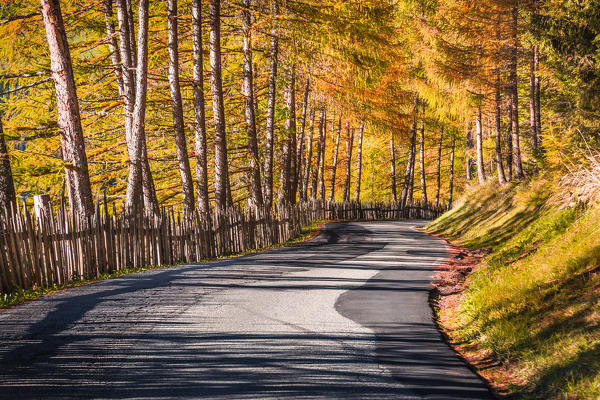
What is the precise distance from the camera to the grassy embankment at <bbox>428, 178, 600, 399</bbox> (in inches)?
183

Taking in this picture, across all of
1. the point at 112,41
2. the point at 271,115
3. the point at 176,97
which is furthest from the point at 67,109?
the point at 271,115

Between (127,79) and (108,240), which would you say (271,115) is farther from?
(108,240)

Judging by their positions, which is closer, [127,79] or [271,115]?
[127,79]

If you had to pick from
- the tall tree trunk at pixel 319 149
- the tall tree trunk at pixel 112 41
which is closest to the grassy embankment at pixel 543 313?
the tall tree trunk at pixel 112 41

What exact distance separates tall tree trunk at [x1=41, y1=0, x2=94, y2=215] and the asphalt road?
320 cm

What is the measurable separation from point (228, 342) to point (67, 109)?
300 inches

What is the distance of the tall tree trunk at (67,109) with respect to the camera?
10.7 meters

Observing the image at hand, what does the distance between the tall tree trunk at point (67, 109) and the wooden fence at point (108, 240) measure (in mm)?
855

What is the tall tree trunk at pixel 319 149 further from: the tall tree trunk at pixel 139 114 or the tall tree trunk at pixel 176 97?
the tall tree trunk at pixel 139 114

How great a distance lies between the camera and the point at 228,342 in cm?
581

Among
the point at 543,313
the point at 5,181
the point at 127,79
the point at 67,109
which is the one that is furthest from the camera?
the point at 127,79

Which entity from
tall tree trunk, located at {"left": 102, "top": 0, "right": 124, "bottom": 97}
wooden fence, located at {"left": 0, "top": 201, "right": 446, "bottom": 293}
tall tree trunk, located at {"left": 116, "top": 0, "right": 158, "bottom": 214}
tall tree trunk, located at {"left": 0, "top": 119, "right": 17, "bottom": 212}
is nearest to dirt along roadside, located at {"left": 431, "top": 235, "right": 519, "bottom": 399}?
wooden fence, located at {"left": 0, "top": 201, "right": 446, "bottom": 293}

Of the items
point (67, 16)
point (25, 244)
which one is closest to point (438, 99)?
point (67, 16)

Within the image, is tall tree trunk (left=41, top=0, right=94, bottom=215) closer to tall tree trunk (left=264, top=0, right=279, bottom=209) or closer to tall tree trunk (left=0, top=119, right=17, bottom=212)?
tall tree trunk (left=0, top=119, right=17, bottom=212)
